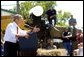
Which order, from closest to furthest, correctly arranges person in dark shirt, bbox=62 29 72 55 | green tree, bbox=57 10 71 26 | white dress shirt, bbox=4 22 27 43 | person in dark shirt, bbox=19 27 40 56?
white dress shirt, bbox=4 22 27 43, person in dark shirt, bbox=19 27 40 56, person in dark shirt, bbox=62 29 72 55, green tree, bbox=57 10 71 26

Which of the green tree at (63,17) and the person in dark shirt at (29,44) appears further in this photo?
the green tree at (63,17)

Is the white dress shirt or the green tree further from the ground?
the white dress shirt

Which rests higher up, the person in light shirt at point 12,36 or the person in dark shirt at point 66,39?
the person in light shirt at point 12,36

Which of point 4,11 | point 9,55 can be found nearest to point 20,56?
point 9,55

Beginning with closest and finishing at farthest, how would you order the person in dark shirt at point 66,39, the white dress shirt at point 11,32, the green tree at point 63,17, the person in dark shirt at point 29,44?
the white dress shirt at point 11,32 < the person in dark shirt at point 29,44 < the person in dark shirt at point 66,39 < the green tree at point 63,17

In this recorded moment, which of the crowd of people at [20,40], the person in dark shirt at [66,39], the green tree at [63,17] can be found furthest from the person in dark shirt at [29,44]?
the green tree at [63,17]

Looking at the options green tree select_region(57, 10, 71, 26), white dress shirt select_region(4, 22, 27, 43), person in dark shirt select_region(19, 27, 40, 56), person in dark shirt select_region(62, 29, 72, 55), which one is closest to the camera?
white dress shirt select_region(4, 22, 27, 43)

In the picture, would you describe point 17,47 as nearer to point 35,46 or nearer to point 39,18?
point 35,46

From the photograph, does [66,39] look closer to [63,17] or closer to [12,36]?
[12,36]

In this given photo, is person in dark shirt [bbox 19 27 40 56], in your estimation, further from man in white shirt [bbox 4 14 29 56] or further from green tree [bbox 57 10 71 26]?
green tree [bbox 57 10 71 26]

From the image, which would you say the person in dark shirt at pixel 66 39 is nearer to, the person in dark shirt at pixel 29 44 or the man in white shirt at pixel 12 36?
the person in dark shirt at pixel 29 44

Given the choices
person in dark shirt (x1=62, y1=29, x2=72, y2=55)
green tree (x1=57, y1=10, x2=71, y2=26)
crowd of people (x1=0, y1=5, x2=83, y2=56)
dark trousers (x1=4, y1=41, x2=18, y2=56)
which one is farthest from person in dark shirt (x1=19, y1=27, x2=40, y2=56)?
green tree (x1=57, y1=10, x2=71, y2=26)

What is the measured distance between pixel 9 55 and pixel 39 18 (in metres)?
1.67

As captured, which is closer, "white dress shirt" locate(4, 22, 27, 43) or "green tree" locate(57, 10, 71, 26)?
"white dress shirt" locate(4, 22, 27, 43)
